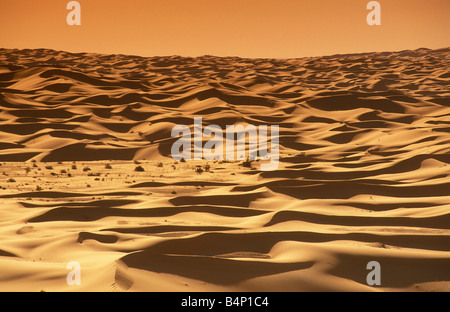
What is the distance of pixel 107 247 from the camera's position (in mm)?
4562

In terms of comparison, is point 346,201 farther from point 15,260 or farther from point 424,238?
point 15,260

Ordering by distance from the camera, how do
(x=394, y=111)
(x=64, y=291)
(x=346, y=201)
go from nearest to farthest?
(x=64, y=291)
(x=346, y=201)
(x=394, y=111)

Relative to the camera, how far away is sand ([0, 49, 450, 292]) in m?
3.94

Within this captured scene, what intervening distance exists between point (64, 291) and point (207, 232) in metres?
1.47

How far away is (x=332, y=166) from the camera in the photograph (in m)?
8.47

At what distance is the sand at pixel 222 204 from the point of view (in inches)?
155

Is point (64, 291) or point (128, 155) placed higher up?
point (128, 155)

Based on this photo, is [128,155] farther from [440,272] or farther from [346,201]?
[440,272]

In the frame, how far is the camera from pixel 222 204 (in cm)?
622

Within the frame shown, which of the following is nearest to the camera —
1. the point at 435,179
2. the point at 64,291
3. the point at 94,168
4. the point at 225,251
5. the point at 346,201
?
the point at 64,291

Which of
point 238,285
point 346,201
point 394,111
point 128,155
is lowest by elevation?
point 238,285

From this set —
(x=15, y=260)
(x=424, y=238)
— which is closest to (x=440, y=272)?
(x=424, y=238)
